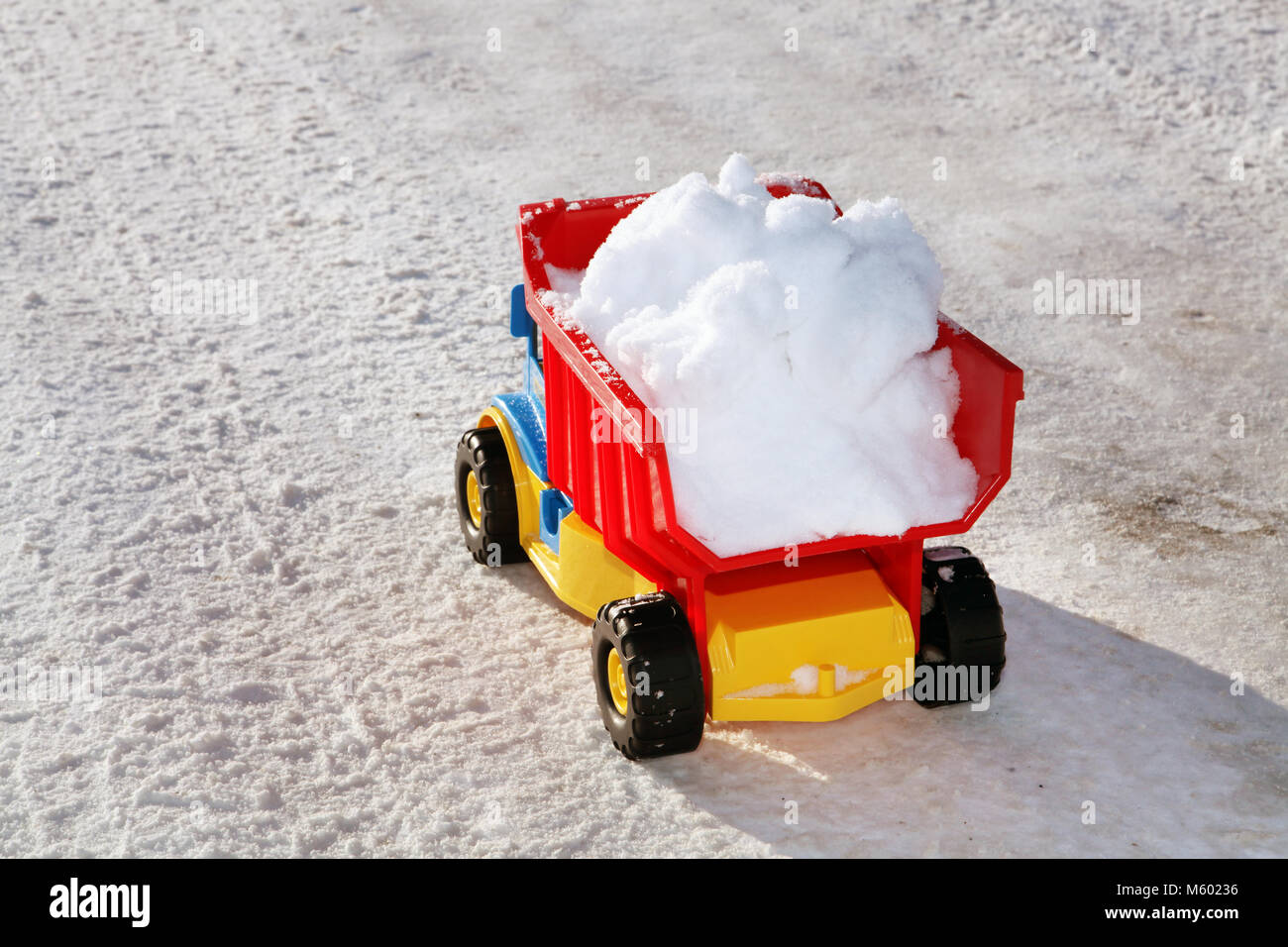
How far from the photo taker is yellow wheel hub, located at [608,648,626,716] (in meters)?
4.09

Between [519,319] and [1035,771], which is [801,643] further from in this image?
[519,319]

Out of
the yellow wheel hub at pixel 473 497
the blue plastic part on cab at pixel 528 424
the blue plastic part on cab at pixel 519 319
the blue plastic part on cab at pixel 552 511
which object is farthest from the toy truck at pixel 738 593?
the yellow wheel hub at pixel 473 497

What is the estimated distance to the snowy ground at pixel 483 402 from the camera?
3951 millimetres

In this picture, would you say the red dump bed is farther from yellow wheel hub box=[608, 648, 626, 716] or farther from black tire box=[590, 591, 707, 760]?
yellow wheel hub box=[608, 648, 626, 716]

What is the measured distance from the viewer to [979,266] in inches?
282

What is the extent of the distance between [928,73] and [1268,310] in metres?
3.23

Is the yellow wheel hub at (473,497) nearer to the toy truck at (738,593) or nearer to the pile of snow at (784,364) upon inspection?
the toy truck at (738,593)

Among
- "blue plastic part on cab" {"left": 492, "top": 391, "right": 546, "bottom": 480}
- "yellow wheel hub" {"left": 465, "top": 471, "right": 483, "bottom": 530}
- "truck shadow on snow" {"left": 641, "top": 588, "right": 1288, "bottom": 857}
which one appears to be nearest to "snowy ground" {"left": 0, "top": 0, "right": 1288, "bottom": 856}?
"truck shadow on snow" {"left": 641, "top": 588, "right": 1288, "bottom": 857}

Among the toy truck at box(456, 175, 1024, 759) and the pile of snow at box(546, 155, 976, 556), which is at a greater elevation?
the pile of snow at box(546, 155, 976, 556)

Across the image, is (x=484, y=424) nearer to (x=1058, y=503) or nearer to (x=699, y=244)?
(x=699, y=244)

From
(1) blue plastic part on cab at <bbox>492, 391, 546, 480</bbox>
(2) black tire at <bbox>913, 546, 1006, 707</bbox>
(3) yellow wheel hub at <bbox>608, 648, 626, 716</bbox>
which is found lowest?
(3) yellow wheel hub at <bbox>608, 648, 626, 716</bbox>

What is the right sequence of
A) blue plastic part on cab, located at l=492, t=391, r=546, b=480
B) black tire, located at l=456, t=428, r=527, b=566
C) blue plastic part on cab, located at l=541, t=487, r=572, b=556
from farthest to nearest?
black tire, located at l=456, t=428, r=527, b=566
blue plastic part on cab, located at l=492, t=391, r=546, b=480
blue plastic part on cab, located at l=541, t=487, r=572, b=556

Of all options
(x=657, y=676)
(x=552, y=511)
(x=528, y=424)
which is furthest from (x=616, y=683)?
(x=528, y=424)

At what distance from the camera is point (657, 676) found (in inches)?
151
